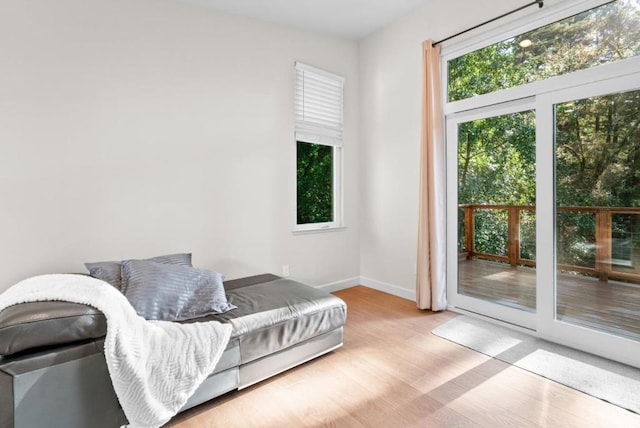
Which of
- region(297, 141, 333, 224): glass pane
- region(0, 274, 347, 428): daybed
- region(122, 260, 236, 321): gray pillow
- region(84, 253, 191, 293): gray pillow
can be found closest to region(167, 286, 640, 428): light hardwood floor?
region(0, 274, 347, 428): daybed

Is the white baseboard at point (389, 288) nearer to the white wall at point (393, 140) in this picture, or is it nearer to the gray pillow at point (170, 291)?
the white wall at point (393, 140)

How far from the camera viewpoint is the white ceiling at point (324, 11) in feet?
9.74

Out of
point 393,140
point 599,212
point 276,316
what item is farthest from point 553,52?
point 276,316

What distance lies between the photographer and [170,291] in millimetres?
2008

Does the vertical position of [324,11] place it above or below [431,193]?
above

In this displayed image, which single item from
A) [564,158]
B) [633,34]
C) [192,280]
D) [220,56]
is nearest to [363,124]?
[220,56]

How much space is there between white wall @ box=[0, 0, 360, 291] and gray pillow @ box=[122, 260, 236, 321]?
0.63 metres

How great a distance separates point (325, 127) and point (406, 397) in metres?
2.76

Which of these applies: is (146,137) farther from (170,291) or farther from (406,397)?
(406,397)

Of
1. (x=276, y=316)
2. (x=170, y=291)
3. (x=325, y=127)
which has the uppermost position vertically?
(x=325, y=127)

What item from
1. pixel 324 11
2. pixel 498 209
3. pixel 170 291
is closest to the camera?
pixel 170 291

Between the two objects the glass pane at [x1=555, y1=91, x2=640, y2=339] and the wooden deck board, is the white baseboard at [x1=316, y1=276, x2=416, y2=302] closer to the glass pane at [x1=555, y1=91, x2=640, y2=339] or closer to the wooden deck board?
the wooden deck board

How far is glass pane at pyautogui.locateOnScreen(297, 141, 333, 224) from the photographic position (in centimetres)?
363

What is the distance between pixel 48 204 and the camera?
2.29 meters
